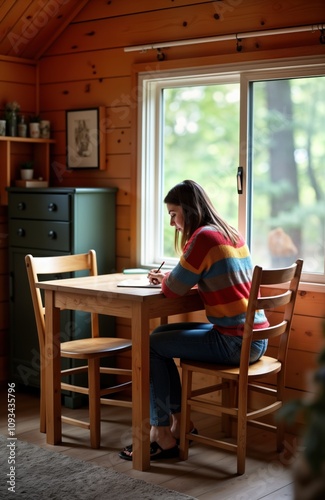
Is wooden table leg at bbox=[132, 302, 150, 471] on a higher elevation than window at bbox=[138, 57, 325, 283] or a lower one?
lower

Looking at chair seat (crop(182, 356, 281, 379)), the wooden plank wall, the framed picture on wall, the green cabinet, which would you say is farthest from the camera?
the framed picture on wall

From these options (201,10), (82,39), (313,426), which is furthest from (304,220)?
(313,426)

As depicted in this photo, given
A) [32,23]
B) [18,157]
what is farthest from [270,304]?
[32,23]

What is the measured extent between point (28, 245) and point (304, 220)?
5.19 feet

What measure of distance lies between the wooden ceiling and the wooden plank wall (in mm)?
59

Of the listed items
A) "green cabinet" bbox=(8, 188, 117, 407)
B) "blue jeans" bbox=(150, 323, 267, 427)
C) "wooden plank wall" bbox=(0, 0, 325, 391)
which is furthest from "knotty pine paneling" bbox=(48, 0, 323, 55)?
"blue jeans" bbox=(150, 323, 267, 427)

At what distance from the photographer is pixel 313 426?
3.10 ft

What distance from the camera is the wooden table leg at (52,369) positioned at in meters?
3.38

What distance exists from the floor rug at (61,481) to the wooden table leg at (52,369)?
0.16 metres

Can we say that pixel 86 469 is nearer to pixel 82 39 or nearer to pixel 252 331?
pixel 252 331

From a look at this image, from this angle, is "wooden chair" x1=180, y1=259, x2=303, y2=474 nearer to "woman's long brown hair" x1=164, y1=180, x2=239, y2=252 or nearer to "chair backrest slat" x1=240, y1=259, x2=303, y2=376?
"chair backrest slat" x1=240, y1=259, x2=303, y2=376

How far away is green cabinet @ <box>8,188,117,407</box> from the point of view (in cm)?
399

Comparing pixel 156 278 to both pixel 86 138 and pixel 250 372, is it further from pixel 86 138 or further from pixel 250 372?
pixel 86 138

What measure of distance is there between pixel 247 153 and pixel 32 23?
156 cm
